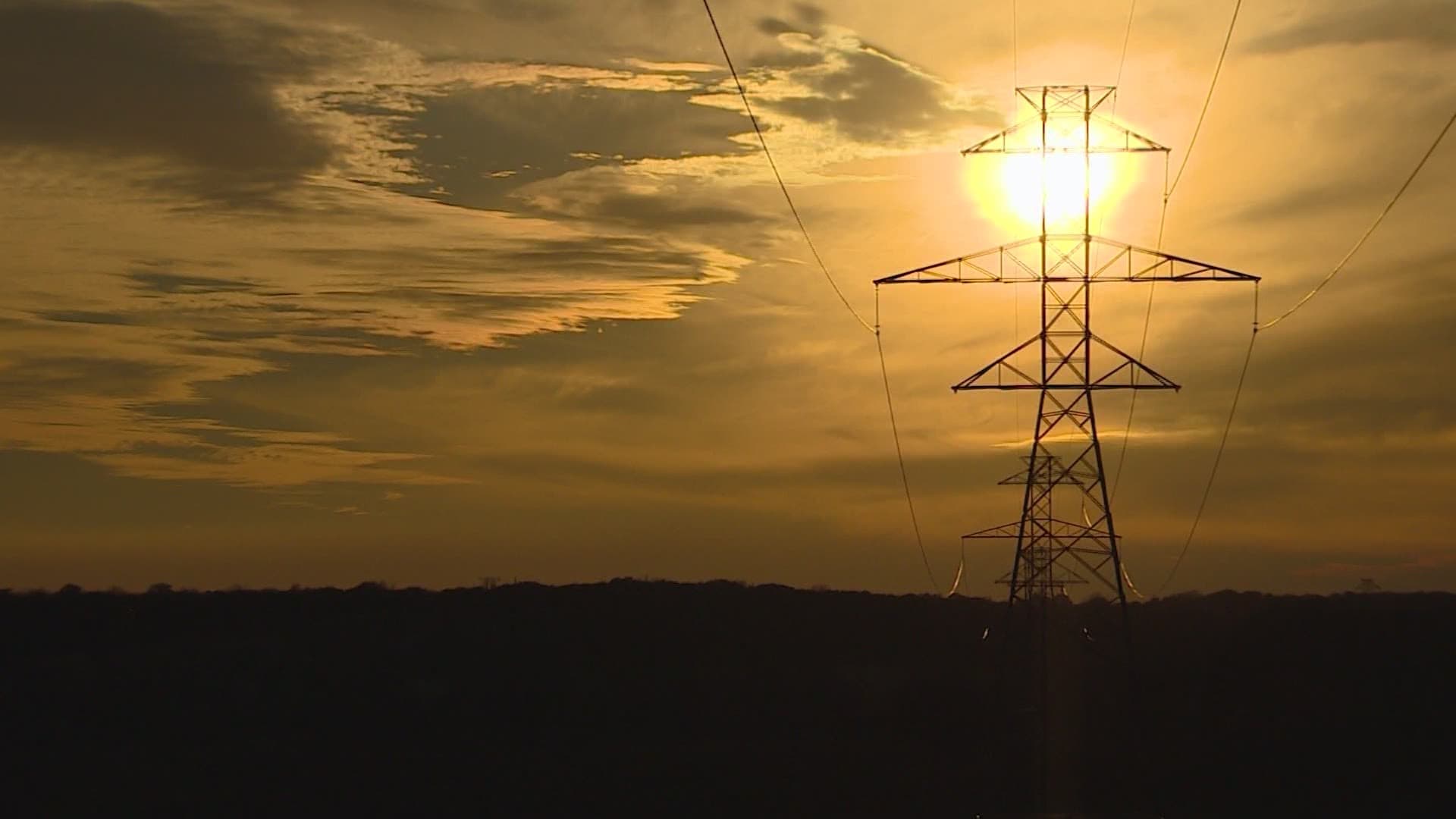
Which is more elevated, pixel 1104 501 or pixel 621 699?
pixel 1104 501

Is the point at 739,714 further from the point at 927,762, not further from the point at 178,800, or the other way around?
the point at 178,800

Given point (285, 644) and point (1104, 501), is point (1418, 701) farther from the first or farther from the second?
point (285, 644)

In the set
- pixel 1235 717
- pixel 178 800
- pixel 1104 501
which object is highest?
pixel 1104 501

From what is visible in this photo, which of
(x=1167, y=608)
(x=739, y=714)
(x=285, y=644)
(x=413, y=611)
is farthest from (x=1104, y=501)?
(x=1167, y=608)

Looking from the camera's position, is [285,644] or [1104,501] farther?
[285,644]

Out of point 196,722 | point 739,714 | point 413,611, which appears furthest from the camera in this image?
point 413,611

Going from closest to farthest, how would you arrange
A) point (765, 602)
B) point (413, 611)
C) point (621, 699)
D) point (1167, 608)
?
point (621, 699) < point (413, 611) < point (765, 602) < point (1167, 608)
